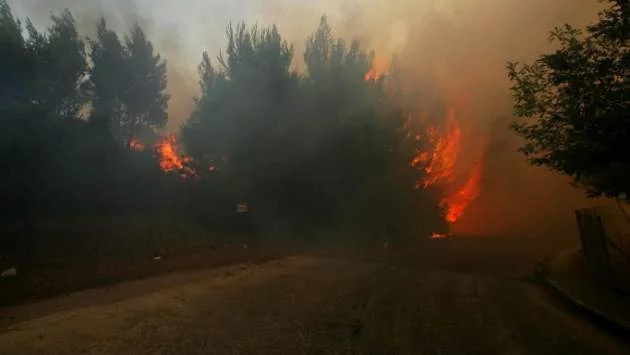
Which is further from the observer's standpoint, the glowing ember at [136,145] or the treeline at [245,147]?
the glowing ember at [136,145]

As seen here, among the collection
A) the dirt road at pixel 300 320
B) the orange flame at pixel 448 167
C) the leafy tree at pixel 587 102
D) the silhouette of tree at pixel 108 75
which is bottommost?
the dirt road at pixel 300 320

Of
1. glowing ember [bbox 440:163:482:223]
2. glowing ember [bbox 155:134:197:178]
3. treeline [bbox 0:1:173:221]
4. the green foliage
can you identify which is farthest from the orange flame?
treeline [bbox 0:1:173:221]

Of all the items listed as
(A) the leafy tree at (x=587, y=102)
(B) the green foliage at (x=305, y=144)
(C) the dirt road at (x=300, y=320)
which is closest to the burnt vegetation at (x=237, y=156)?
(B) the green foliage at (x=305, y=144)

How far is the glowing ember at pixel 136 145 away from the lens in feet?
127

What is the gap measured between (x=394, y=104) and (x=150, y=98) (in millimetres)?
22459

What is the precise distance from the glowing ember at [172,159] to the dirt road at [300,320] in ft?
65.1

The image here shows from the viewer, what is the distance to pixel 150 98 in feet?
142

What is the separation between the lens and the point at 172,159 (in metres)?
36.4

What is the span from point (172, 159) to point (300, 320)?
28650mm

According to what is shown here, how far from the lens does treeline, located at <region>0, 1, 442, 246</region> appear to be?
29.6 m

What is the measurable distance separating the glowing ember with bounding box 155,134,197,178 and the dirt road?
19.8 m

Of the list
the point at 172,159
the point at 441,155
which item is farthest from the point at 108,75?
the point at 441,155

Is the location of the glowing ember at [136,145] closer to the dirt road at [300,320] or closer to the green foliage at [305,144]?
the green foliage at [305,144]

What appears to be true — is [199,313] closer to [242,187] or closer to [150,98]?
[242,187]
